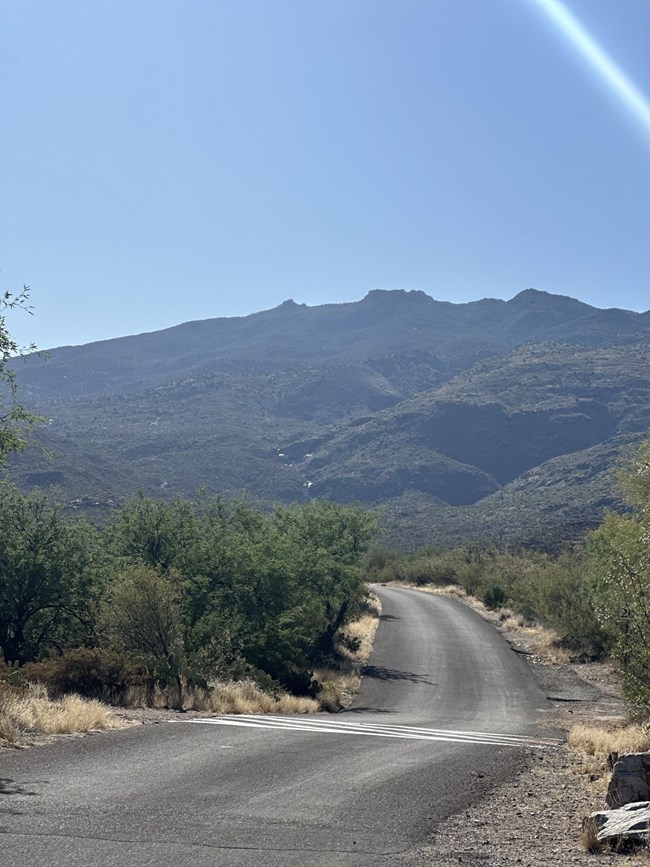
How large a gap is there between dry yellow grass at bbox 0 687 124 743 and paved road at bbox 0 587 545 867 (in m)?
0.54

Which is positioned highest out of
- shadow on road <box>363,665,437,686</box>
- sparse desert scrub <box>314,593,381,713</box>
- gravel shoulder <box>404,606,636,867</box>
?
gravel shoulder <box>404,606,636,867</box>

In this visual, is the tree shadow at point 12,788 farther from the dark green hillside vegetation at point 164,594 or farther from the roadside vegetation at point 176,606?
the dark green hillside vegetation at point 164,594

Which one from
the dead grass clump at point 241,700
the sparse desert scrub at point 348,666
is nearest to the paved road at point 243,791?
the dead grass clump at point 241,700

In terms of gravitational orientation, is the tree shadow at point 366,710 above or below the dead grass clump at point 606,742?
below

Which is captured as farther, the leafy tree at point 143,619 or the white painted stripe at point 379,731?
the leafy tree at point 143,619

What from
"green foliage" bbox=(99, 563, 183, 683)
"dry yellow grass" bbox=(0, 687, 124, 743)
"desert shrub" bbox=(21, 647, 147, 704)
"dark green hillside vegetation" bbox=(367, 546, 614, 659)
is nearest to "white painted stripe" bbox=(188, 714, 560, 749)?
"dry yellow grass" bbox=(0, 687, 124, 743)

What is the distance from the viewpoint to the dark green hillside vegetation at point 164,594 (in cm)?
1902

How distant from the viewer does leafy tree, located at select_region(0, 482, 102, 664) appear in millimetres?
23438

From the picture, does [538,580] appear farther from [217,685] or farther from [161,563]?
[217,685]

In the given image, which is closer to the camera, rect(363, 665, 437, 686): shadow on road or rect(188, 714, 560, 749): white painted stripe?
rect(188, 714, 560, 749): white painted stripe

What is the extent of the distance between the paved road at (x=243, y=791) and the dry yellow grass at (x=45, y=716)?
544 mm

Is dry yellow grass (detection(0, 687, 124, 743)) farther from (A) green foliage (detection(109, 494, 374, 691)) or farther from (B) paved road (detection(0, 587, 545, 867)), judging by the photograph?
(A) green foliage (detection(109, 494, 374, 691))

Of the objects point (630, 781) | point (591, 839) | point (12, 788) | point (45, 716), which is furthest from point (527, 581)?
point (12, 788)

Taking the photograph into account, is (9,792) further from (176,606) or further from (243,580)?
(243,580)
